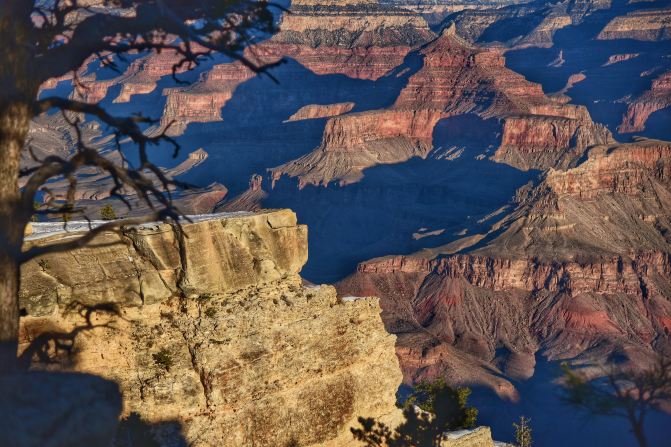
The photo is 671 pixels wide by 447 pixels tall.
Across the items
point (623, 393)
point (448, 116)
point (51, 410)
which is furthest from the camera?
point (448, 116)

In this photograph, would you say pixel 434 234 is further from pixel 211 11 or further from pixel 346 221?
pixel 211 11

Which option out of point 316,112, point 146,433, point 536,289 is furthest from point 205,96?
point 146,433

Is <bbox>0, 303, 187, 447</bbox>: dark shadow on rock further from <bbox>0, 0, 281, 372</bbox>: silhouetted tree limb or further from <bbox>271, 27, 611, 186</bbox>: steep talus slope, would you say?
<bbox>271, 27, 611, 186</bbox>: steep talus slope

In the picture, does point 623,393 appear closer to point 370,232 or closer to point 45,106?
point 45,106

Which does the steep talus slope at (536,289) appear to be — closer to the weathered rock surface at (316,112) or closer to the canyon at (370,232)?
the canyon at (370,232)

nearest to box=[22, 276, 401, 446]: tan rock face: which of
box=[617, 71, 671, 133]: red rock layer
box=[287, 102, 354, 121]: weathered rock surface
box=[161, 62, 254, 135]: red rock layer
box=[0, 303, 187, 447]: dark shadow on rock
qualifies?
box=[0, 303, 187, 447]: dark shadow on rock

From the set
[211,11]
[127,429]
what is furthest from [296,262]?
[211,11]
